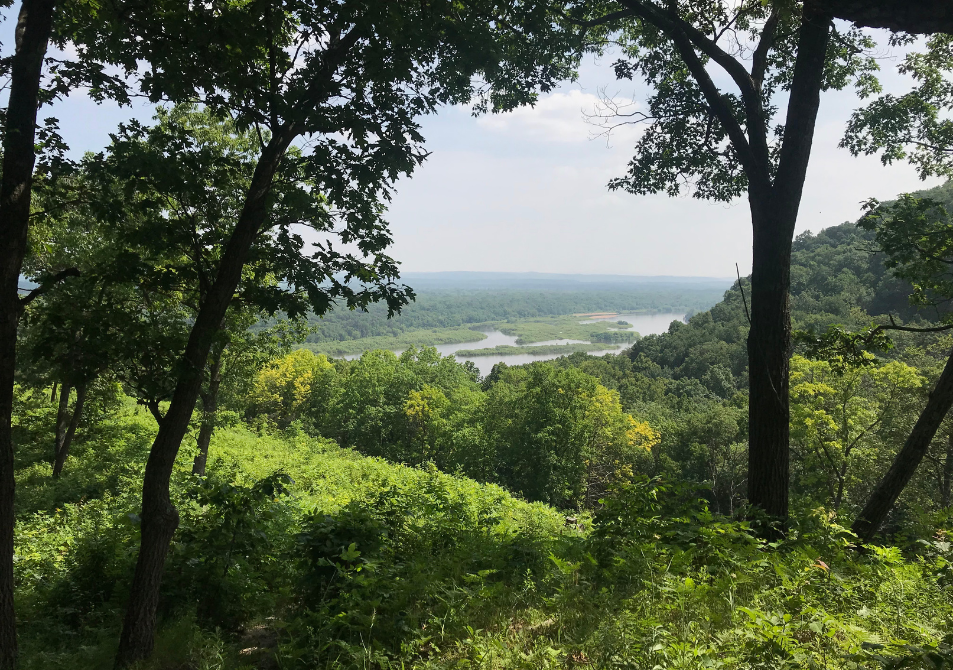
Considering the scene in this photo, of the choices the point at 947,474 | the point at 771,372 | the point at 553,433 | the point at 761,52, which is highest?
the point at 761,52

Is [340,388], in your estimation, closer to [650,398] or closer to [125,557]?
[125,557]

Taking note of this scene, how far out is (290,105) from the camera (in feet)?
13.2

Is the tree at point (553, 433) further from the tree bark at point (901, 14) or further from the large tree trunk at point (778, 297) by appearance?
the tree bark at point (901, 14)

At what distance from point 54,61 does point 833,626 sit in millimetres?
7314

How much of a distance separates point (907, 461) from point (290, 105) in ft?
24.8

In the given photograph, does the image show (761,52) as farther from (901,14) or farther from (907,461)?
(907,461)

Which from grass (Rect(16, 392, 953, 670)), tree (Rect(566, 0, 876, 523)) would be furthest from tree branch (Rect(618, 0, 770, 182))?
grass (Rect(16, 392, 953, 670))

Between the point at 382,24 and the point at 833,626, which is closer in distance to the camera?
the point at 833,626

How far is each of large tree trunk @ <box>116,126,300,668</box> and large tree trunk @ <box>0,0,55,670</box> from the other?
0.81 metres

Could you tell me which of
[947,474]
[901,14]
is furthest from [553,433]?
[901,14]

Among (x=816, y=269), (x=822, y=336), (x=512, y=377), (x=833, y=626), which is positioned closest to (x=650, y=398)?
(x=512, y=377)

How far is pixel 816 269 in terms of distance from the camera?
64.7 m

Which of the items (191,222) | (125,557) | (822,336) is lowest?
(125,557)

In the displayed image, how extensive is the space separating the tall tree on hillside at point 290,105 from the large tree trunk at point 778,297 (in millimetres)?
3214
